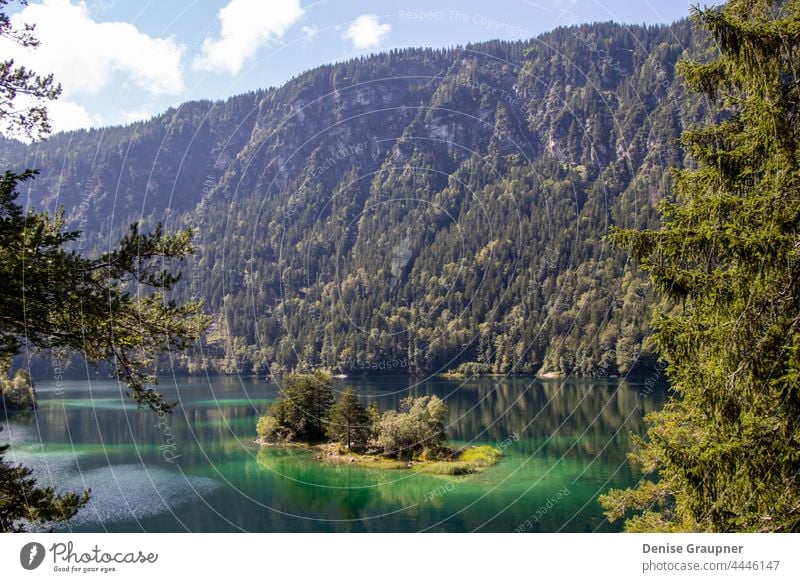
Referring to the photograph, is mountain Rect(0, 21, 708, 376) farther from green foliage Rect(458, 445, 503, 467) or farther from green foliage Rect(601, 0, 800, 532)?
green foliage Rect(601, 0, 800, 532)

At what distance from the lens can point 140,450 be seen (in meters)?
42.6

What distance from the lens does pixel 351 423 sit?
40.3 meters

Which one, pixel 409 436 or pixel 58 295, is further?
pixel 409 436

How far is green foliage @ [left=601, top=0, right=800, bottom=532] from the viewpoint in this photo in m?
5.61

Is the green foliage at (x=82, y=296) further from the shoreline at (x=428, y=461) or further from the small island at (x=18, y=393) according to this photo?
the small island at (x=18, y=393)

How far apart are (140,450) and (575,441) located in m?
30.5

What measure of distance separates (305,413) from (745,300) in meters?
40.9

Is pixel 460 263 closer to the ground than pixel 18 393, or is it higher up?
higher up

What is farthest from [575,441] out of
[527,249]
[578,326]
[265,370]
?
[527,249]

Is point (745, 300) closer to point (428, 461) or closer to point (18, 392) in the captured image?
point (428, 461)

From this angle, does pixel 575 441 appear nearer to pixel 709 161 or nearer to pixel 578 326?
pixel 709 161
